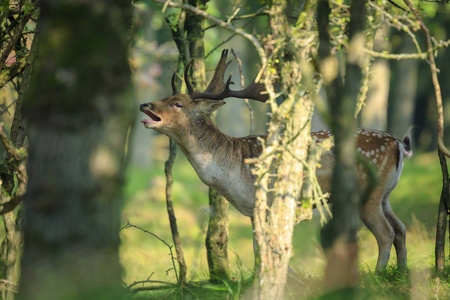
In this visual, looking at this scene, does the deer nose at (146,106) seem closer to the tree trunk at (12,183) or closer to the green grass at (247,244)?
the tree trunk at (12,183)

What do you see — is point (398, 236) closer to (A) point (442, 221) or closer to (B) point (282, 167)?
(A) point (442, 221)

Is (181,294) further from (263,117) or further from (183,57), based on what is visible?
(263,117)

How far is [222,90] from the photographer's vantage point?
635 centimetres

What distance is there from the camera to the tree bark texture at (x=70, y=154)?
3.42m

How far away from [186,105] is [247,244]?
7.91m

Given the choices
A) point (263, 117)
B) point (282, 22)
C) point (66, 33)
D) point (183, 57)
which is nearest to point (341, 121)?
point (282, 22)

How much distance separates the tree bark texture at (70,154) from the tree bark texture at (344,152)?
135cm

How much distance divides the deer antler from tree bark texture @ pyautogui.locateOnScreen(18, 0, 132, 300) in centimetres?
229

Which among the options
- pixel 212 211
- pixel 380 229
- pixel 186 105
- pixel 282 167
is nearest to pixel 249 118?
pixel 212 211

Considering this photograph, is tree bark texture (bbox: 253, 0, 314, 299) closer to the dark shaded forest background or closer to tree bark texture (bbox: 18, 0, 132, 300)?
tree bark texture (bbox: 18, 0, 132, 300)

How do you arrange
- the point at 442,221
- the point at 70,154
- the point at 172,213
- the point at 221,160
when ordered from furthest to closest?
1. the point at 172,213
2. the point at 221,160
3. the point at 442,221
4. the point at 70,154

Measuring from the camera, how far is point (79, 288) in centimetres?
345

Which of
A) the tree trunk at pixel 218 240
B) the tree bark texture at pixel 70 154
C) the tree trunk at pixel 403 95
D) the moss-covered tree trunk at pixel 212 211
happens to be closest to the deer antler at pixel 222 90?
the moss-covered tree trunk at pixel 212 211

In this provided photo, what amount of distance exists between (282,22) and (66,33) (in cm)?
142
